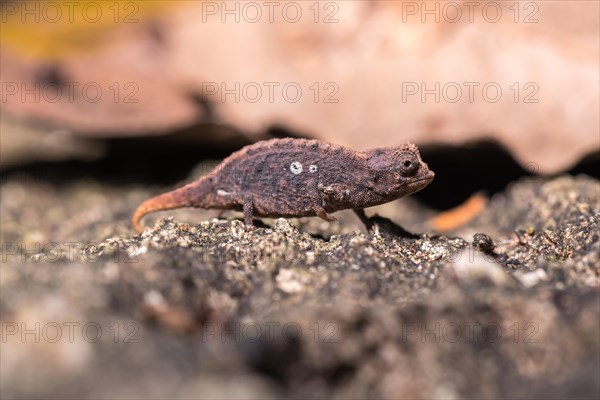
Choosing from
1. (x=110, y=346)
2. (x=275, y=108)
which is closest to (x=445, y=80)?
(x=275, y=108)

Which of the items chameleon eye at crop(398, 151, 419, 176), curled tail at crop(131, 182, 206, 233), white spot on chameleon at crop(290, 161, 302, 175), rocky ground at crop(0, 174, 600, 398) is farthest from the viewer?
curled tail at crop(131, 182, 206, 233)

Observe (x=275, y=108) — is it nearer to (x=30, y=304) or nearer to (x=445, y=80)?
(x=445, y=80)

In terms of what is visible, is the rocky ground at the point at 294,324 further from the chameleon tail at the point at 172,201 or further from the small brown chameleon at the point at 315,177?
the chameleon tail at the point at 172,201

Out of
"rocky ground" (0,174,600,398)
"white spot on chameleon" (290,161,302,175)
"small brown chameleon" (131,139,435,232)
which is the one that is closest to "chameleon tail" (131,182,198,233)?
"small brown chameleon" (131,139,435,232)

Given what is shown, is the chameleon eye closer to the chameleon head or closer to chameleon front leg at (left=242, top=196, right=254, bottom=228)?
the chameleon head

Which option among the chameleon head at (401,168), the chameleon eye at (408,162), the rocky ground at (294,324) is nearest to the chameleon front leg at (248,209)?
the rocky ground at (294,324)

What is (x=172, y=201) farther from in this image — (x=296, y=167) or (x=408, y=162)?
(x=408, y=162)

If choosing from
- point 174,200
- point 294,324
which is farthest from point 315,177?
point 294,324
